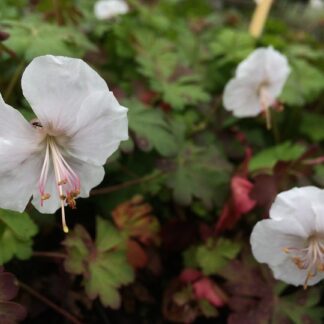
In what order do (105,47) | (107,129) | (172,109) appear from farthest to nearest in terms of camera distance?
1. (105,47)
2. (172,109)
3. (107,129)

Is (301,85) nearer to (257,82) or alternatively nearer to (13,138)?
(257,82)

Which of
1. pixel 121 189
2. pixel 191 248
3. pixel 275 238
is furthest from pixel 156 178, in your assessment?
pixel 275 238

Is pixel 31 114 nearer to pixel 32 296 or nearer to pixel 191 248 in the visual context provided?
pixel 32 296

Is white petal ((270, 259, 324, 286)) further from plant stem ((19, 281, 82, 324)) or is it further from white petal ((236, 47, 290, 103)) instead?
white petal ((236, 47, 290, 103))

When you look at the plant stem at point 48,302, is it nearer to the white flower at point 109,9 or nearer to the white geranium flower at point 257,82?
the white geranium flower at point 257,82

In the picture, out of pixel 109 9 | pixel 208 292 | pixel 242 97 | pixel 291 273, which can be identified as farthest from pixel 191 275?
pixel 109 9
